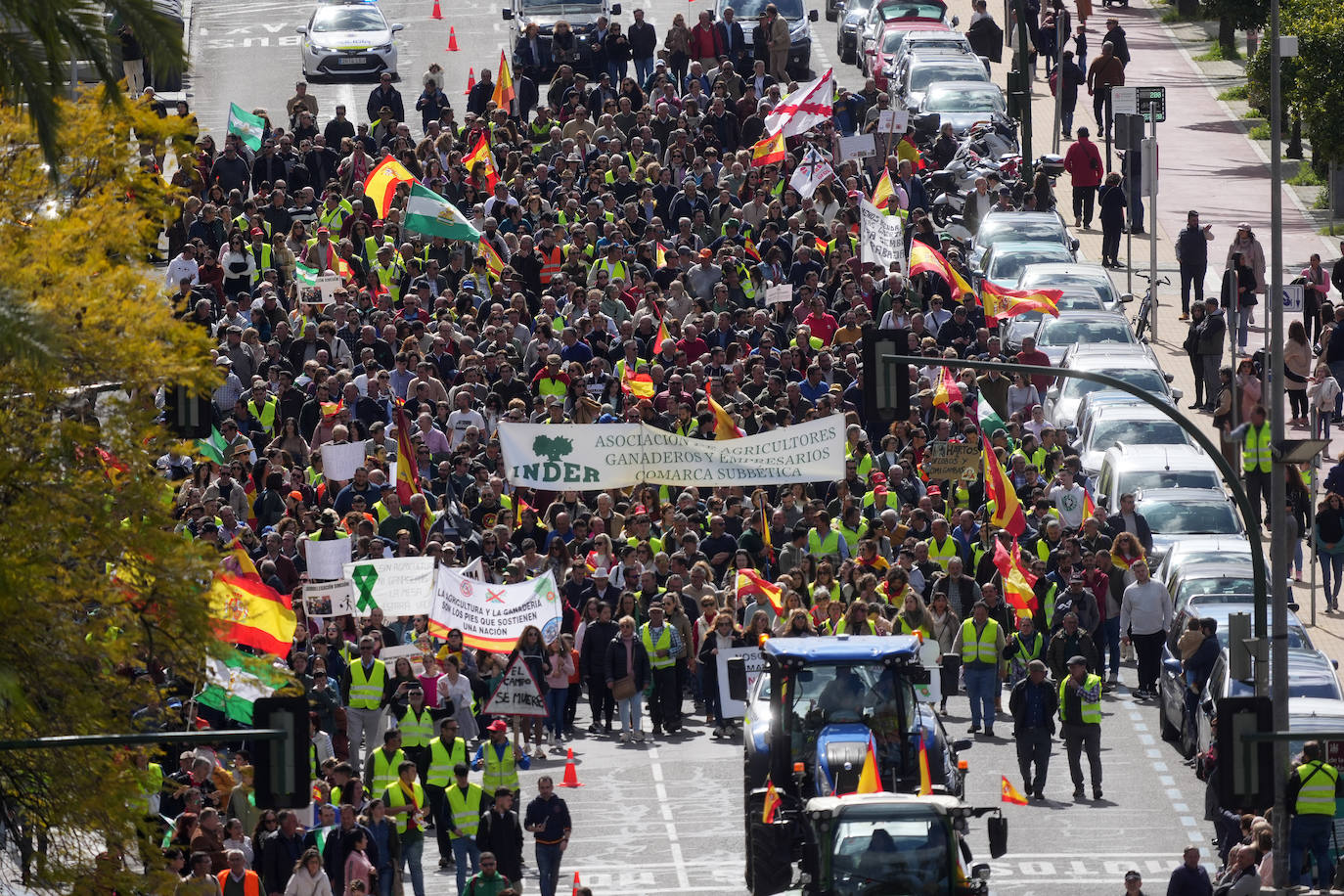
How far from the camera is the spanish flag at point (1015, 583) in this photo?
29.8 meters

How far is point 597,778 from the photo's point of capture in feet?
92.3

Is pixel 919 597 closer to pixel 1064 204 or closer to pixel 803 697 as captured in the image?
pixel 803 697

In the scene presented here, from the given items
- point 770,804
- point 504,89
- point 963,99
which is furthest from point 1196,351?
point 770,804

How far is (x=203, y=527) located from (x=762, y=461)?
19.7ft

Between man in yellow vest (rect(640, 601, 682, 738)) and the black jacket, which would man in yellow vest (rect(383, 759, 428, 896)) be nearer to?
man in yellow vest (rect(640, 601, 682, 738))

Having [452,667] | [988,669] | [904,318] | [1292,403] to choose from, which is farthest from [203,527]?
[1292,403]

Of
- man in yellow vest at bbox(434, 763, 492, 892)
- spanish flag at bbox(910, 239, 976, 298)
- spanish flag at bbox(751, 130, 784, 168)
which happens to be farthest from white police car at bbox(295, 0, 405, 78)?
man in yellow vest at bbox(434, 763, 492, 892)

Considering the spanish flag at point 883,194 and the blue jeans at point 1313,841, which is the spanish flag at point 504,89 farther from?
the blue jeans at point 1313,841

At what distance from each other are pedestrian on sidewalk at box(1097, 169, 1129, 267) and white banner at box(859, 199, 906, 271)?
7.74 meters

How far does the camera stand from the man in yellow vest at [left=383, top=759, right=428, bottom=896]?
24.5m

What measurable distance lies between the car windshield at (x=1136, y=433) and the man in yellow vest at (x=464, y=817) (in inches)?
505

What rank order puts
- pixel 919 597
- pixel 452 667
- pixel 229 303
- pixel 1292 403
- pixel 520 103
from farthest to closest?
1. pixel 520 103
2. pixel 1292 403
3. pixel 229 303
4. pixel 919 597
5. pixel 452 667

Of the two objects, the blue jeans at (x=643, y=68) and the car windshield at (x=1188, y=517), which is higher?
the blue jeans at (x=643, y=68)

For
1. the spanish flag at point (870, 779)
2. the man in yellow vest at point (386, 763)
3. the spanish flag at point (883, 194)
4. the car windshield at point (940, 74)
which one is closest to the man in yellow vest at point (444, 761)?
the man in yellow vest at point (386, 763)
